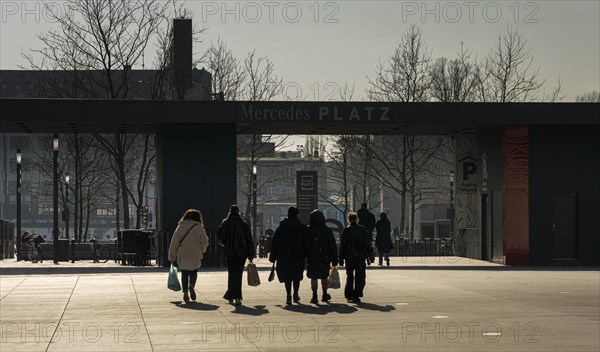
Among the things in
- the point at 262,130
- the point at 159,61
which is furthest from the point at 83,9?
the point at 262,130

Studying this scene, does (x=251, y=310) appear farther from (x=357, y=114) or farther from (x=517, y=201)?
(x=517, y=201)

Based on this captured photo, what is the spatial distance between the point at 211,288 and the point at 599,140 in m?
16.4

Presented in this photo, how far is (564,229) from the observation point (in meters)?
35.9

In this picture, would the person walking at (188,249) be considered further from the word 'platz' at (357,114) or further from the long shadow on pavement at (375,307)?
the word 'platz' at (357,114)

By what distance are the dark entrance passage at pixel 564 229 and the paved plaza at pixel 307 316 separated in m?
7.30

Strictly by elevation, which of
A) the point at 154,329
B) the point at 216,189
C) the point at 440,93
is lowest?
the point at 154,329

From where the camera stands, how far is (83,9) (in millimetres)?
50344

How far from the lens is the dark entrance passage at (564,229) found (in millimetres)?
35875

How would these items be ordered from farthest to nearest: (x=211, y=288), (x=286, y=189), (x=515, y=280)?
(x=286, y=189) < (x=515, y=280) < (x=211, y=288)

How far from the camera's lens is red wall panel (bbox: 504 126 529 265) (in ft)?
117

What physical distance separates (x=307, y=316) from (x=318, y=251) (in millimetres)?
2695

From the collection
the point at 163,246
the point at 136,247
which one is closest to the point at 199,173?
the point at 163,246

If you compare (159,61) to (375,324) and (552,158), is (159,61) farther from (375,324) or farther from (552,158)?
(375,324)

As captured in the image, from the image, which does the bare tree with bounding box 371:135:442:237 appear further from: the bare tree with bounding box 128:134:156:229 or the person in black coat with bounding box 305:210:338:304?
the person in black coat with bounding box 305:210:338:304
